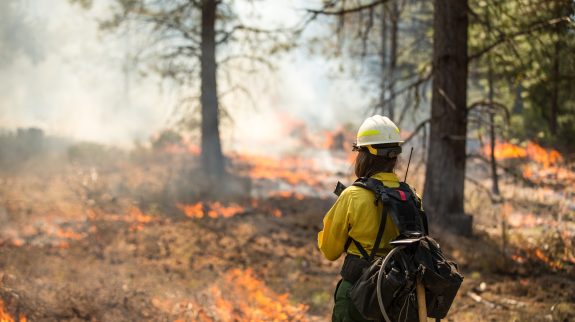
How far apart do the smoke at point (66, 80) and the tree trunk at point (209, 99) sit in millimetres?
9790

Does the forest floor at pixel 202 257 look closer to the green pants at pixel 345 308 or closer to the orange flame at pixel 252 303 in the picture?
the orange flame at pixel 252 303

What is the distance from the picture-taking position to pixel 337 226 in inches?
120

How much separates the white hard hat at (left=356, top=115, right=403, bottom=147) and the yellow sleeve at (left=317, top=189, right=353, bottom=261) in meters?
0.36

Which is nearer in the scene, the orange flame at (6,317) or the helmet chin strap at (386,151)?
the helmet chin strap at (386,151)

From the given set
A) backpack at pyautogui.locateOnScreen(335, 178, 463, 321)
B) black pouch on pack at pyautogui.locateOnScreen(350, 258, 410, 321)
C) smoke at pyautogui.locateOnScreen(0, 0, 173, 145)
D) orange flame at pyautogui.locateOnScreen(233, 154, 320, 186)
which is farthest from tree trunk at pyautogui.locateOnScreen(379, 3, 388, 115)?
smoke at pyautogui.locateOnScreen(0, 0, 173, 145)

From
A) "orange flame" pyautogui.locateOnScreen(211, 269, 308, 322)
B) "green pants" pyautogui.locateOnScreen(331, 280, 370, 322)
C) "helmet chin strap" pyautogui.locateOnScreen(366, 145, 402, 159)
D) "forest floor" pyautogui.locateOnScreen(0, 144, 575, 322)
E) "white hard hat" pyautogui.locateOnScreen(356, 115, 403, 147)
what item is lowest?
"orange flame" pyautogui.locateOnScreen(211, 269, 308, 322)

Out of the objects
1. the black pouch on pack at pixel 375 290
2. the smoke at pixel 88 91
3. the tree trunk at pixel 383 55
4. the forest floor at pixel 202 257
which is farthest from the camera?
the smoke at pixel 88 91

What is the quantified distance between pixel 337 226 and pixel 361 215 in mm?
181

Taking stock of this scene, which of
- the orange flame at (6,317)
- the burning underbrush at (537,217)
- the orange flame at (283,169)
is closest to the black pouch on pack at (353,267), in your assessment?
the orange flame at (6,317)

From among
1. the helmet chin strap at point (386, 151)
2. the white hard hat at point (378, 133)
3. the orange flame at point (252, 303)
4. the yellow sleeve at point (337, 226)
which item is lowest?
the orange flame at point (252, 303)

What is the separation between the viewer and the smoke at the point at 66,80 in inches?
1003

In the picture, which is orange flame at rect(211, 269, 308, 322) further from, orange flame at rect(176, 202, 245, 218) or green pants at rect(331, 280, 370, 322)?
orange flame at rect(176, 202, 245, 218)

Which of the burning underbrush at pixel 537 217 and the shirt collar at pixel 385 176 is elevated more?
the shirt collar at pixel 385 176

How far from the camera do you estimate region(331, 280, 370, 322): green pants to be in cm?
306
